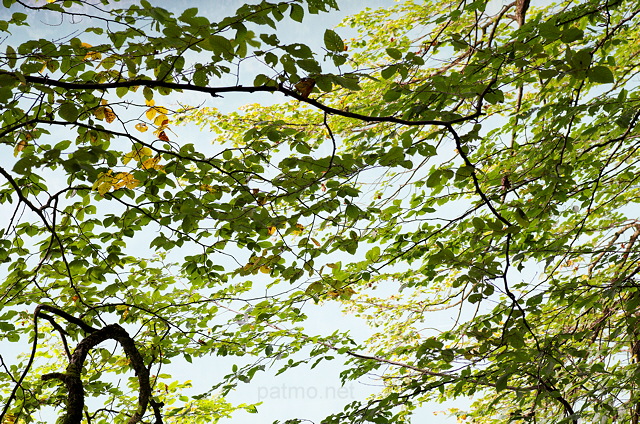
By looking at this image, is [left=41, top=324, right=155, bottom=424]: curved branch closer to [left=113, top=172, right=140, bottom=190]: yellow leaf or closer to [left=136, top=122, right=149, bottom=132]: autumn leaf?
[left=113, top=172, right=140, bottom=190]: yellow leaf

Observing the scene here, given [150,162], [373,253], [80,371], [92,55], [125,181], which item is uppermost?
[92,55]

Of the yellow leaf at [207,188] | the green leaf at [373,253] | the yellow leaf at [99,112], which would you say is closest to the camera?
the yellow leaf at [99,112]

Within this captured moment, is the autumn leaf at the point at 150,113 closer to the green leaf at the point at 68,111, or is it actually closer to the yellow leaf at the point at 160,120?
the yellow leaf at the point at 160,120

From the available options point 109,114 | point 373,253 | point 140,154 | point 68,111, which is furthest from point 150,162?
point 373,253

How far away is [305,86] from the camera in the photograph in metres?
1.75

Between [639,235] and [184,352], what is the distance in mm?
3820

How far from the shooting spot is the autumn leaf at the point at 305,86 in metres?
1.73

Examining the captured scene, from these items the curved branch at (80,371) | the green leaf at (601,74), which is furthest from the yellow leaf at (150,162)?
the green leaf at (601,74)

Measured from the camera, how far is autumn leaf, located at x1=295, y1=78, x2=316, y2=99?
173 cm

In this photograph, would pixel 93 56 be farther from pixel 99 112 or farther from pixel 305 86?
pixel 305 86

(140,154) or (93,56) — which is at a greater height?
(93,56)

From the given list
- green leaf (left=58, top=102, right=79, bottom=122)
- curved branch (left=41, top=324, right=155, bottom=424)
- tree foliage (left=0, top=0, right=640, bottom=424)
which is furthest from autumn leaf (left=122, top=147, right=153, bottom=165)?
curved branch (left=41, top=324, right=155, bottom=424)

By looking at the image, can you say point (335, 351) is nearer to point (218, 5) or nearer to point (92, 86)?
point (92, 86)

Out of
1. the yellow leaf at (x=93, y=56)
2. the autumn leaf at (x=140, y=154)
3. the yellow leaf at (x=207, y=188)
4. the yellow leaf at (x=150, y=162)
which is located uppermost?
the yellow leaf at (x=93, y=56)
